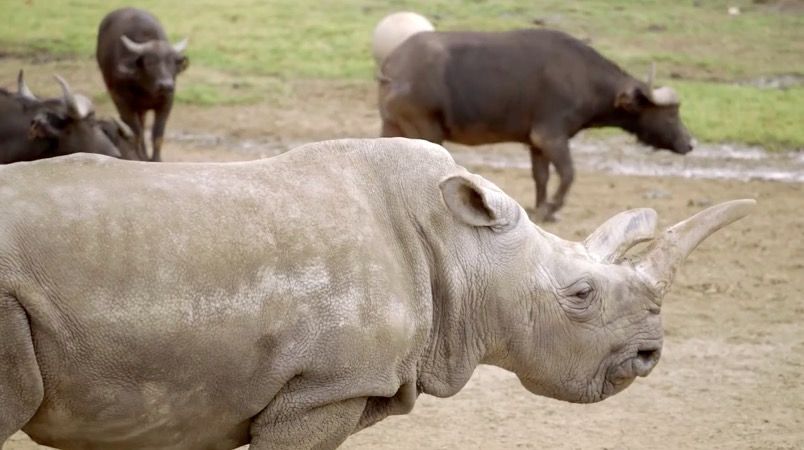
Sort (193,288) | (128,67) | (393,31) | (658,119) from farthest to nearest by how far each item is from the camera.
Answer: (393,31)
(128,67)
(658,119)
(193,288)

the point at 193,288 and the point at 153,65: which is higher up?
the point at 193,288

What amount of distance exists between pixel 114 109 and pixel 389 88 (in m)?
4.88

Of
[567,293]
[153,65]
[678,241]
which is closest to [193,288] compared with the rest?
[567,293]

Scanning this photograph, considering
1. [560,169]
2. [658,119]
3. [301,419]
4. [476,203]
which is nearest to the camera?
[301,419]

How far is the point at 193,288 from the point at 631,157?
10292mm

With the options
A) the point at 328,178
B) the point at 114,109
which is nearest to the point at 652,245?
the point at 328,178

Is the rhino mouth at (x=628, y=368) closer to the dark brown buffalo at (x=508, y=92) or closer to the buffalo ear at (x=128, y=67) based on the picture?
the dark brown buffalo at (x=508, y=92)

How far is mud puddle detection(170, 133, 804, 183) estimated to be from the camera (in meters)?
13.4

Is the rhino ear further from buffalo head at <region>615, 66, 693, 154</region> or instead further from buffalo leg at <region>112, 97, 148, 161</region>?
buffalo leg at <region>112, 97, 148, 161</region>

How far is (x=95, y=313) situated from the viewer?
13.2ft

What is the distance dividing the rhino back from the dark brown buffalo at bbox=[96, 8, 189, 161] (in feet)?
29.0

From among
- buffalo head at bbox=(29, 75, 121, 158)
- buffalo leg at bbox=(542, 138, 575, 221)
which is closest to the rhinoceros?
buffalo leg at bbox=(542, 138, 575, 221)

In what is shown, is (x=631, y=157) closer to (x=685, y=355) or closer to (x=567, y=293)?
(x=685, y=355)

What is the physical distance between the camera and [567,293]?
4867 mm
